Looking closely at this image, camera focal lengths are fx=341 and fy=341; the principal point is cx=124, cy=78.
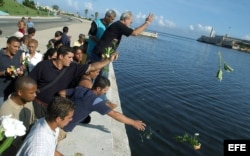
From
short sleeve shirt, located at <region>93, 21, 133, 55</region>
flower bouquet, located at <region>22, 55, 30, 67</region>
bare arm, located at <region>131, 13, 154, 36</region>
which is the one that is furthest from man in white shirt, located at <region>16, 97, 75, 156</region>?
flower bouquet, located at <region>22, 55, 30, 67</region>

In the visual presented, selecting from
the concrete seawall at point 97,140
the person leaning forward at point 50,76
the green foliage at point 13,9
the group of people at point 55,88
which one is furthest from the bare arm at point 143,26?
the green foliage at point 13,9

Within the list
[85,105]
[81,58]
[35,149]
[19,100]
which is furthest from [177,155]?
[35,149]

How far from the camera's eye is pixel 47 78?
611 centimetres

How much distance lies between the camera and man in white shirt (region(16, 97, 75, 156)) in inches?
149

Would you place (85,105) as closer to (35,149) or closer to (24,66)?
(35,149)

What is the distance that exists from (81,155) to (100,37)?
3.62 metres

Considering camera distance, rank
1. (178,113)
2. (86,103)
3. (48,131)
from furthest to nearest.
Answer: (178,113) → (86,103) → (48,131)

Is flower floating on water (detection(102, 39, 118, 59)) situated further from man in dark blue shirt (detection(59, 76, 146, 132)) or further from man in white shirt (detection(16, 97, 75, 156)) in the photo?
man in white shirt (detection(16, 97, 75, 156))

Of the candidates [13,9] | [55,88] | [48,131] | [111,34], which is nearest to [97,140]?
[55,88]

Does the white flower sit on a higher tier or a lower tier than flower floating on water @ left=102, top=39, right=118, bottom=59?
lower

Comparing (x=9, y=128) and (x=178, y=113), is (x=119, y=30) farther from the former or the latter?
(x=178, y=113)

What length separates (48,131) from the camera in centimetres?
402

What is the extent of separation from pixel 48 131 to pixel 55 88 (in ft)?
7.46

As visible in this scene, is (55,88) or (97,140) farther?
(97,140)
